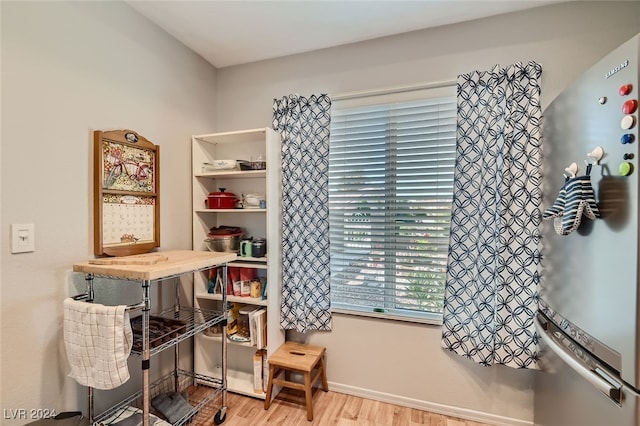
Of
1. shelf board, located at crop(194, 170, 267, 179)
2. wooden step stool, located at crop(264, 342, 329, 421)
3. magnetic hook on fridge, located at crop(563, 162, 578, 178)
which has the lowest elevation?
wooden step stool, located at crop(264, 342, 329, 421)

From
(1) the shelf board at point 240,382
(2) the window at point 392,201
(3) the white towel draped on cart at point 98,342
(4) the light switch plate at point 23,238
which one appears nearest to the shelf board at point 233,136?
(2) the window at point 392,201

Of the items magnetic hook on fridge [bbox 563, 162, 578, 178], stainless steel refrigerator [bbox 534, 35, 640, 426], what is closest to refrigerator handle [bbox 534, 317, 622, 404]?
stainless steel refrigerator [bbox 534, 35, 640, 426]

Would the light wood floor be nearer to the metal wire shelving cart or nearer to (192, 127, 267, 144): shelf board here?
the metal wire shelving cart

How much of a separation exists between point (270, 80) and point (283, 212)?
3.56 feet

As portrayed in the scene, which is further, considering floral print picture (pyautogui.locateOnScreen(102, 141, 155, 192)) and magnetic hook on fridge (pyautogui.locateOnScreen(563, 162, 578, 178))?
floral print picture (pyautogui.locateOnScreen(102, 141, 155, 192))

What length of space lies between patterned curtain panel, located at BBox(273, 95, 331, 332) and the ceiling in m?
0.41

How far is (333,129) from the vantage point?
2.12 meters

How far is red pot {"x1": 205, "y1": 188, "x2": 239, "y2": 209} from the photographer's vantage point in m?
2.10

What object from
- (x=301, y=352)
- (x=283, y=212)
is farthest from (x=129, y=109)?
(x=301, y=352)

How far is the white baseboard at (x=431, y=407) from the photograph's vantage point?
5.70 feet

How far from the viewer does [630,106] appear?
0.88 metres

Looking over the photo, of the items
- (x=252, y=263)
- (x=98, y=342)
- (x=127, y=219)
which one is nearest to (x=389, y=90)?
(x=252, y=263)

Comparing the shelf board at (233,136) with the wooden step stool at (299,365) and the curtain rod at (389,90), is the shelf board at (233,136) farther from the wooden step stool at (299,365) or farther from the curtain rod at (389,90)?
the wooden step stool at (299,365)

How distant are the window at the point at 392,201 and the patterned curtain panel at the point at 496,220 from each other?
0.42 ft
